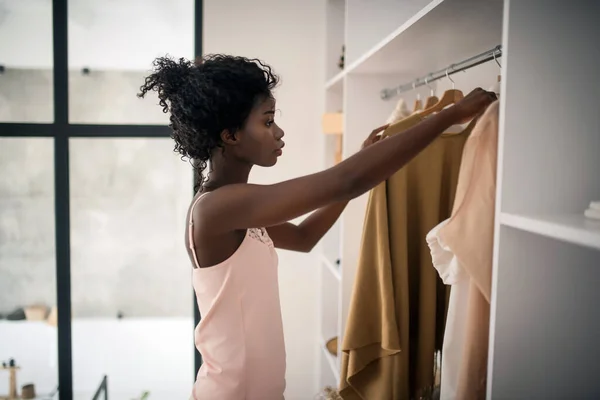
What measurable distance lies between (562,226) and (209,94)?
30.2 inches

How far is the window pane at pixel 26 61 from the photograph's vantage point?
7.62 feet

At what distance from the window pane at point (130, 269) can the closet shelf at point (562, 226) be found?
6.76ft

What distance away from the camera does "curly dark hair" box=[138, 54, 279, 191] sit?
108 centimetres

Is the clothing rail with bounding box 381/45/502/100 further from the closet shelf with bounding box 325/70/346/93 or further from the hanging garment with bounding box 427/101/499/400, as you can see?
the closet shelf with bounding box 325/70/346/93

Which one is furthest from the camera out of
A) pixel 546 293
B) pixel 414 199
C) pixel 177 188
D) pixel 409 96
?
pixel 177 188

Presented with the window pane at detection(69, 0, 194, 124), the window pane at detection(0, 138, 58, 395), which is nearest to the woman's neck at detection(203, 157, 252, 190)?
the window pane at detection(69, 0, 194, 124)

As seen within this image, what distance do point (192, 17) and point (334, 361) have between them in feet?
6.04

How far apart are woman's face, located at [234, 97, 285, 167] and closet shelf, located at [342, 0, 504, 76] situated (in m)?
0.42

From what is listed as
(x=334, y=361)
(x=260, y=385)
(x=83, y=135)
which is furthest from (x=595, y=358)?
(x=83, y=135)

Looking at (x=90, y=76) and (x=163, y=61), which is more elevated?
(x=90, y=76)

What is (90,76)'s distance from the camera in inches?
94.7

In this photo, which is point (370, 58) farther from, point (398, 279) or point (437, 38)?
point (398, 279)

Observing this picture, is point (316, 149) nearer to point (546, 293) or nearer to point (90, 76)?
point (90, 76)

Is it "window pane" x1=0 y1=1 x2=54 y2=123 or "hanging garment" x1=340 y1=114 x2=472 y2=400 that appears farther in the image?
"window pane" x1=0 y1=1 x2=54 y2=123
